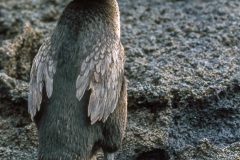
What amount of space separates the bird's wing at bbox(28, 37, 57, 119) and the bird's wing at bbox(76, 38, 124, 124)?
0.68 ft

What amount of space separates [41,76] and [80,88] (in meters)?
0.35

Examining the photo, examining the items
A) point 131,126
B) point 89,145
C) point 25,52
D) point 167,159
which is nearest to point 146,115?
point 131,126

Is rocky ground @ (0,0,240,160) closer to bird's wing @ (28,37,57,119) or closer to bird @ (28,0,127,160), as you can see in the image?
bird @ (28,0,127,160)

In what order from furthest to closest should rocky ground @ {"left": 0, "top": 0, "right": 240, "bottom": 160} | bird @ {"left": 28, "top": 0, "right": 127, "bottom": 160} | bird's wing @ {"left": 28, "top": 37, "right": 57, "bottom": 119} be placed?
rocky ground @ {"left": 0, "top": 0, "right": 240, "bottom": 160}, bird's wing @ {"left": 28, "top": 37, "right": 57, "bottom": 119}, bird @ {"left": 28, "top": 0, "right": 127, "bottom": 160}

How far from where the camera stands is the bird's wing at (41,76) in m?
4.80

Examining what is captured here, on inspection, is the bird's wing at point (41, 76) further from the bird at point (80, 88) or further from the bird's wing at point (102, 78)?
the bird's wing at point (102, 78)

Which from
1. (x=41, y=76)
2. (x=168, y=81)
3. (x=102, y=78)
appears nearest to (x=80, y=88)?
(x=102, y=78)

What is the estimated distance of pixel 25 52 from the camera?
6.51 m

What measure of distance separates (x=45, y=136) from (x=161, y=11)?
2.74 metres

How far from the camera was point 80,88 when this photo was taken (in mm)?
4703

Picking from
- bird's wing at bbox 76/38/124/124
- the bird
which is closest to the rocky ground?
the bird

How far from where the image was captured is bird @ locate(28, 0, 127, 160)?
4637mm

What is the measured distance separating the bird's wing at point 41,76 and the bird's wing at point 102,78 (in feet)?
0.68

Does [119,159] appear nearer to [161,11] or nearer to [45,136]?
[45,136]
